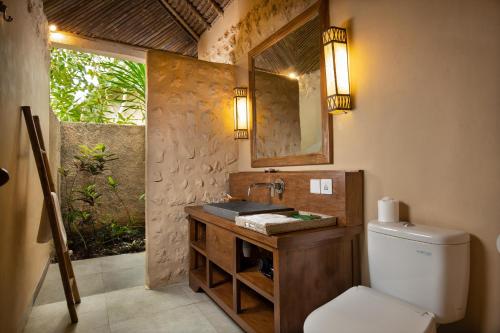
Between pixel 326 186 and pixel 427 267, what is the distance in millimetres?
653

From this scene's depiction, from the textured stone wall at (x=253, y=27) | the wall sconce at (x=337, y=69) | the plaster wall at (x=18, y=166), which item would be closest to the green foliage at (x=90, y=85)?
the textured stone wall at (x=253, y=27)

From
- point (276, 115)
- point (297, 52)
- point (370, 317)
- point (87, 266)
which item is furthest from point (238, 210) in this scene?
point (87, 266)

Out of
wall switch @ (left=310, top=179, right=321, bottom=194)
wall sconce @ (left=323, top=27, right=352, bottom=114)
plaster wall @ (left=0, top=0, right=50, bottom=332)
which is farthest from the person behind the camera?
wall switch @ (left=310, top=179, right=321, bottom=194)

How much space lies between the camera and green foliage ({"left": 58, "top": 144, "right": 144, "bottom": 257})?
3.62m

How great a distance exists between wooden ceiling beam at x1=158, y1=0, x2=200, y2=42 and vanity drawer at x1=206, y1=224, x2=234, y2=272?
2.73 metres

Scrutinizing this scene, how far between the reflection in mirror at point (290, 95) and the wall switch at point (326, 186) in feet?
0.94

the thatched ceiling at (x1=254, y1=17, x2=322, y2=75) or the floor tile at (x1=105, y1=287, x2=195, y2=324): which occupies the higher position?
the thatched ceiling at (x1=254, y1=17, x2=322, y2=75)

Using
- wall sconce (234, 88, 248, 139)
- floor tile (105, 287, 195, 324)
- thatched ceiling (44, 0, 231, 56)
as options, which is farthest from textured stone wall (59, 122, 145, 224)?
wall sconce (234, 88, 248, 139)

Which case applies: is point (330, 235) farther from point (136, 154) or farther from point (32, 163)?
point (136, 154)

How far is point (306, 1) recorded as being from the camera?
198cm

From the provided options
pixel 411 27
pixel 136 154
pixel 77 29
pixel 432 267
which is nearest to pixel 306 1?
pixel 411 27

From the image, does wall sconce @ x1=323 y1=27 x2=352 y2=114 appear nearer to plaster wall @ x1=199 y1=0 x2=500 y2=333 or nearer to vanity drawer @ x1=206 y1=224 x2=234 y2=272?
plaster wall @ x1=199 y1=0 x2=500 y2=333

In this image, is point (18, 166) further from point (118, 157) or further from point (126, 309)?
point (118, 157)

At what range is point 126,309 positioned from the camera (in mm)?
2119
